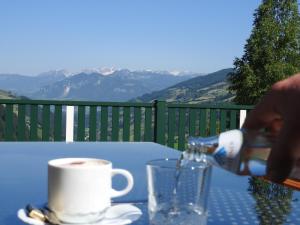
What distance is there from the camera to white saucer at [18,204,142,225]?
1.05 m

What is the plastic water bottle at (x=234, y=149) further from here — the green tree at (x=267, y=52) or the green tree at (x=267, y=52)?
the green tree at (x=267, y=52)

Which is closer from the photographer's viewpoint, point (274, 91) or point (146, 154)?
point (274, 91)

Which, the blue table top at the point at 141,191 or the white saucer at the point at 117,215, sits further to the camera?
the blue table top at the point at 141,191

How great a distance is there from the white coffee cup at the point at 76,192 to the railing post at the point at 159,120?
4825 mm

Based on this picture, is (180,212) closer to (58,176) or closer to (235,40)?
(58,176)

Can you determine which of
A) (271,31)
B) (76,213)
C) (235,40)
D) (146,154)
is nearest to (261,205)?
(76,213)

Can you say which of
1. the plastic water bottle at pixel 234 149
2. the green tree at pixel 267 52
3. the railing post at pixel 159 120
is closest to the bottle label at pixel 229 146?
the plastic water bottle at pixel 234 149

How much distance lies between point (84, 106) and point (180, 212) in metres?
4.66

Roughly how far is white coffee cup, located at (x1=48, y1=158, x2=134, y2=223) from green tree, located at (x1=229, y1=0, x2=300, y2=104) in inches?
917

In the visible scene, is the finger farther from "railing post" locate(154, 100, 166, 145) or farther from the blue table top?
"railing post" locate(154, 100, 166, 145)

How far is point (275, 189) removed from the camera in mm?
1503

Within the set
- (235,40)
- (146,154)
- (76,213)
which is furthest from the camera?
(235,40)

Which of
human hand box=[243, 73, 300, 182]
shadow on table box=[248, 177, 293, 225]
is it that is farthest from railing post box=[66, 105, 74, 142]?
human hand box=[243, 73, 300, 182]

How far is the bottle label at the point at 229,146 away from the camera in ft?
3.40
